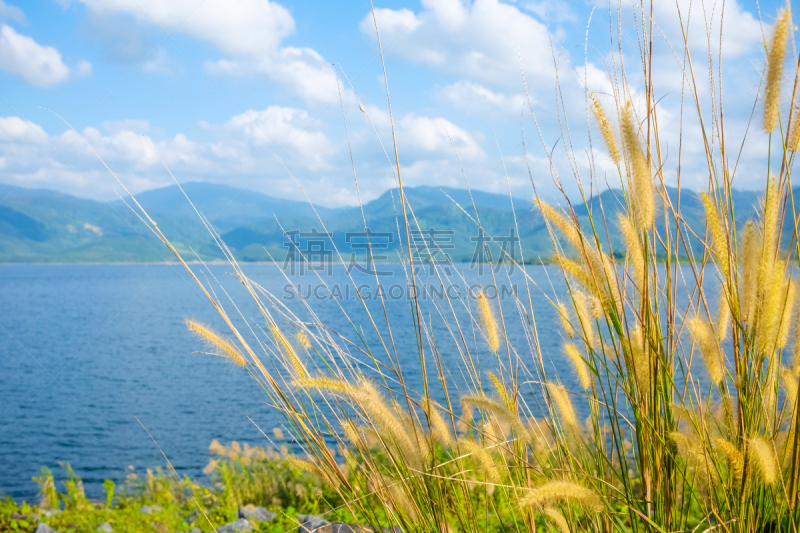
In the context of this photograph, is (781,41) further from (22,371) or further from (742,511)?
(22,371)

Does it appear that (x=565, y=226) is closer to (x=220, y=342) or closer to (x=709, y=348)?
(x=709, y=348)

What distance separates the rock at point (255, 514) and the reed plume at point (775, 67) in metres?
3.88

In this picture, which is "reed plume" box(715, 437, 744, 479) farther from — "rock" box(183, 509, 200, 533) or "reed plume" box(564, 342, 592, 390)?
"rock" box(183, 509, 200, 533)

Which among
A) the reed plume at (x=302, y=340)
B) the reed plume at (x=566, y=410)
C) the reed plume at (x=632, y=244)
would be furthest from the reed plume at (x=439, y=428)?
the reed plume at (x=632, y=244)

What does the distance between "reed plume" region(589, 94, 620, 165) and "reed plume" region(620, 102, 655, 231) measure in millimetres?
153

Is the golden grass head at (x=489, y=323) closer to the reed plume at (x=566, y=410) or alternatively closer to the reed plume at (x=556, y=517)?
the reed plume at (x=566, y=410)

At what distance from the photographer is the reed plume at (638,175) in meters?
1.04

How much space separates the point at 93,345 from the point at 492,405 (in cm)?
2362

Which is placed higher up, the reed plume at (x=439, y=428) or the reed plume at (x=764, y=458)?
the reed plume at (x=764, y=458)

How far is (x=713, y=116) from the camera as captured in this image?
4.75 feet

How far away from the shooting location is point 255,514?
378 cm

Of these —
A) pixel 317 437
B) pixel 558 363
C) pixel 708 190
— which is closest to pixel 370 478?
pixel 317 437

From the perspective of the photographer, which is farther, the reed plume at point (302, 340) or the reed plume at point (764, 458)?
the reed plume at point (302, 340)

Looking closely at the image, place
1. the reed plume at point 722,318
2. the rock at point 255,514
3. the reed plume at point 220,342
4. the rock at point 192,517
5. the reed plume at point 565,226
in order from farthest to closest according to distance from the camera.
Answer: the rock at point 192,517, the rock at point 255,514, the reed plume at point 220,342, the reed plume at point 722,318, the reed plume at point 565,226
